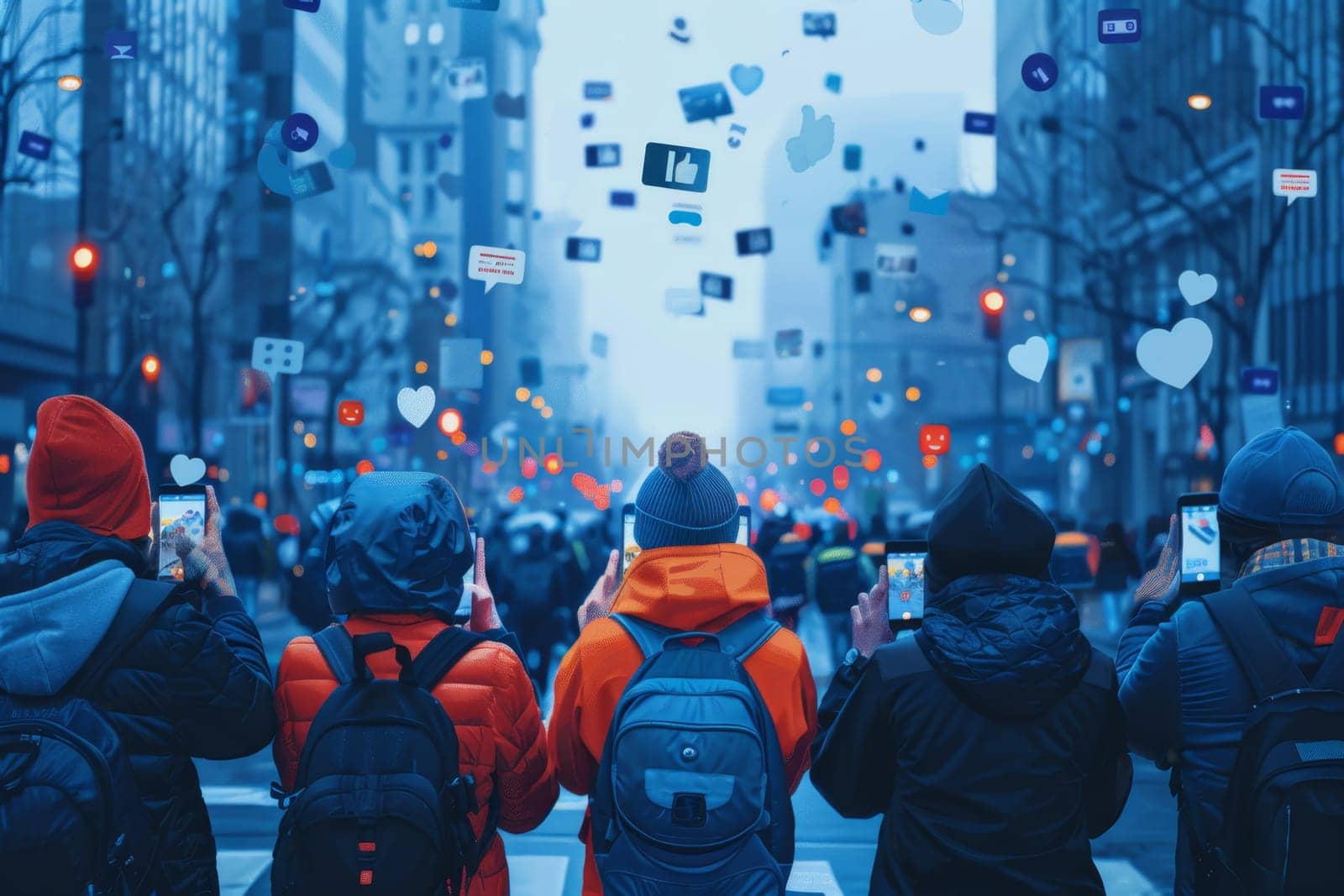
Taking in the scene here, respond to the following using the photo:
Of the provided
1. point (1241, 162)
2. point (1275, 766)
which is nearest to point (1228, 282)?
point (1241, 162)

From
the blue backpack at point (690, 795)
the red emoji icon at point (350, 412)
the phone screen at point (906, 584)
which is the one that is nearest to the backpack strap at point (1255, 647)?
the blue backpack at point (690, 795)

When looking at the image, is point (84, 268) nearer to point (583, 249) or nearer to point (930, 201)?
point (583, 249)

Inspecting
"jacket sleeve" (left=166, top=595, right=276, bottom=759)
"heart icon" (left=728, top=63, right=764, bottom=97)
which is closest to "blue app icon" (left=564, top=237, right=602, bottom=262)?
"heart icon" (left=728, top=63, right=764, bottom=97)

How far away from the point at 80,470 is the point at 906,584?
2.78m

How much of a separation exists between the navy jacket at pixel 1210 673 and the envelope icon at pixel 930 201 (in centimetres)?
543

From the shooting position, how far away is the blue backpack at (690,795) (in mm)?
3092

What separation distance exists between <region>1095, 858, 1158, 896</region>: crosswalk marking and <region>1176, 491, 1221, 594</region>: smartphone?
2208 millimetres

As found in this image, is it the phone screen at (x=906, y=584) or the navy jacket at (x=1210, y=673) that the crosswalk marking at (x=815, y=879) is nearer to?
the phone screen at (x=906, y=584)

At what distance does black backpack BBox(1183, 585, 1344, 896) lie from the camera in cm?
314

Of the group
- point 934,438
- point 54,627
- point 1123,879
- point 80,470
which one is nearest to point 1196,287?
point 934,438

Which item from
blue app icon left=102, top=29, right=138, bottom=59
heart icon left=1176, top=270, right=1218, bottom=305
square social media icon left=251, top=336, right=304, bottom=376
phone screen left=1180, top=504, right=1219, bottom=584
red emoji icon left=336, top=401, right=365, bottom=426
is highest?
blue app icon left=102, top=29, right=138, bottom=59

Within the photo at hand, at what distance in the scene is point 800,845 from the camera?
26.0ft

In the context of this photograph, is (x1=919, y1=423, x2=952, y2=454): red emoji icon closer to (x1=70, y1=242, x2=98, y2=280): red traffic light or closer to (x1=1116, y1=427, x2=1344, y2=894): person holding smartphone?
(x1=1116, y1=427, x2=1344, y2=894): person holding smartphone

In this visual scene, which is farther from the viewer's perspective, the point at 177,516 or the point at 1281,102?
the point at 1281,102
